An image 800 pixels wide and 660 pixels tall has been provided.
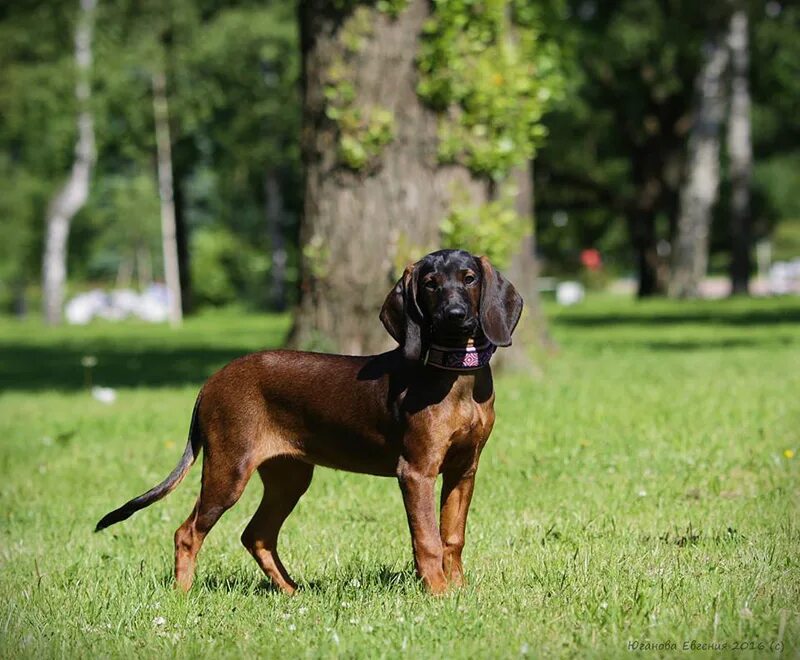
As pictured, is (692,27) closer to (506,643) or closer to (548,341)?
(548,341)

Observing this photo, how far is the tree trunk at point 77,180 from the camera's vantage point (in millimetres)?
36281

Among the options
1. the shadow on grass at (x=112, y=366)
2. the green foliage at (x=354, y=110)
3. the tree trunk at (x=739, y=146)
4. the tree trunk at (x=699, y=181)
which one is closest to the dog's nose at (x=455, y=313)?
the green foliage at (x=354, y=110)

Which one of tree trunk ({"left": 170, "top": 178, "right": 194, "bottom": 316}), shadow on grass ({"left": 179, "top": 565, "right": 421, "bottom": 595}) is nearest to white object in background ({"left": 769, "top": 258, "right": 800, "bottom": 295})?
tree trunk ({"left": 170, "top": 178, "right": 194, "bottom": 316})

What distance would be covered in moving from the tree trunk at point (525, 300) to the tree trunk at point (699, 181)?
1812 centimetres

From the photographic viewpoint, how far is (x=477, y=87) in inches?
489

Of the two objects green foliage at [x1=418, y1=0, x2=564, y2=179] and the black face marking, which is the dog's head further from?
green foliage at [x1=418, y1=0, x2=564, y2=179]

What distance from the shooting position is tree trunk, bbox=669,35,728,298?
34750 mm

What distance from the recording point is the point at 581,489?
826 cm

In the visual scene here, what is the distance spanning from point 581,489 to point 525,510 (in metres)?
0.67

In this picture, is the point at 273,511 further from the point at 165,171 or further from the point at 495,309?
the point at 165,171

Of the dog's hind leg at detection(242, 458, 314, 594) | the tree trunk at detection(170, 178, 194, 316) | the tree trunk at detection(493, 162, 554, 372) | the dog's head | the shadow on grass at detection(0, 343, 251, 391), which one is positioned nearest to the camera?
the dog's head

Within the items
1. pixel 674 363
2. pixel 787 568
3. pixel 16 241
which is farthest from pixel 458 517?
pixel 16 241

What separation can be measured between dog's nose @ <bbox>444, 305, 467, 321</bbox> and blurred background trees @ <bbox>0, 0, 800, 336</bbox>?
6.89m

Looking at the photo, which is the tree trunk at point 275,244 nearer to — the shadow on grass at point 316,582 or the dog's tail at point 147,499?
the shadow on grass at point 316,582
